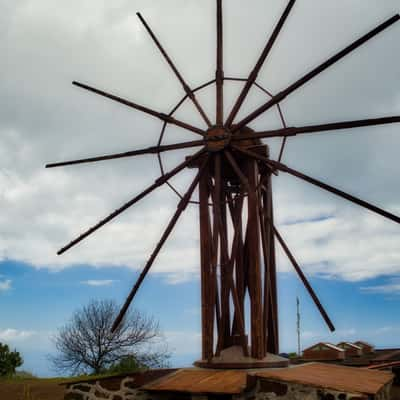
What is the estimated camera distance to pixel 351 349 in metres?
20.7

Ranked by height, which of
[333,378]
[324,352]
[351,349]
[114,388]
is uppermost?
[351,349]

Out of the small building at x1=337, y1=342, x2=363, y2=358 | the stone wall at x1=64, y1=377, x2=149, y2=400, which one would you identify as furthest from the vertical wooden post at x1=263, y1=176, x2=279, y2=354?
the small building at x1=337, y1=342, x2=363, y2=358

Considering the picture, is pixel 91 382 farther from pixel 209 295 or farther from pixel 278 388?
pixel 278 388

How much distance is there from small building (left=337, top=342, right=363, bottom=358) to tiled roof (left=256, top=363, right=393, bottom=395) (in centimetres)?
836

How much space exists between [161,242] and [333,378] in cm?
495

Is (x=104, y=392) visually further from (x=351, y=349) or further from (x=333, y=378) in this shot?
(x=351, y=349)

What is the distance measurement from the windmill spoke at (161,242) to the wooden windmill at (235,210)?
2 cm

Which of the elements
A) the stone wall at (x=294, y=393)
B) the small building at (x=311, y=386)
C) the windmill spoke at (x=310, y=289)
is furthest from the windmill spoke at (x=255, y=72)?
the stone wall at (x=294, y=393)

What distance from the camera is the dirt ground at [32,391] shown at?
1471 centimetres

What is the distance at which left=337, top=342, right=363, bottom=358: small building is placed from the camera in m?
20.3

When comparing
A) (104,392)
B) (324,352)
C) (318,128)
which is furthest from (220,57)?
(324,352)

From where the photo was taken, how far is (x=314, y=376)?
9.79 metres

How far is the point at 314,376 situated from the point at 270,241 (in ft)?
14.4

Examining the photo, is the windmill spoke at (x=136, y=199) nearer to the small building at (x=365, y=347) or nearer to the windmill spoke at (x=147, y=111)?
the windmill spoke at (x=147, y=111)
